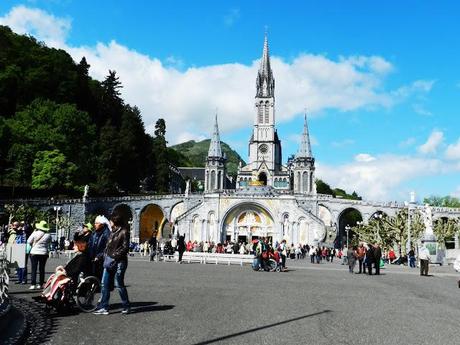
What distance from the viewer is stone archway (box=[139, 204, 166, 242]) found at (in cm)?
6331

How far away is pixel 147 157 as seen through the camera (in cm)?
6844

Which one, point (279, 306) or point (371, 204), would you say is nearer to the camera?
point (279, 306)

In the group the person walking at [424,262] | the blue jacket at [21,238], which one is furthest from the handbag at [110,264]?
the person walking at [424,262]

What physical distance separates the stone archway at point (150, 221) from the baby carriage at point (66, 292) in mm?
54893

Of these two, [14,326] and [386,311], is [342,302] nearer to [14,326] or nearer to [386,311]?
[386,311]

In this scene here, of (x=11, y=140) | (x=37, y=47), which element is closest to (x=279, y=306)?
(x=11, y=140)

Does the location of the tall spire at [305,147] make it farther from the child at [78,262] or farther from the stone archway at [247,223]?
the child at [78,262]

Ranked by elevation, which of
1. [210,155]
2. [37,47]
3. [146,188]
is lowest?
[146,188]

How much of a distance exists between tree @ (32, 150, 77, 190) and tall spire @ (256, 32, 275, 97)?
49.2 meters

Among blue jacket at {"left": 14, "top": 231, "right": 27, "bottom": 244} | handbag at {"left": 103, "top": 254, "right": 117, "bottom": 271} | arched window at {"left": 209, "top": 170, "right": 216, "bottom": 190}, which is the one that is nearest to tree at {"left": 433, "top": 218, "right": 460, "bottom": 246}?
arched window at {"left": 209, "top": 170, "right": 216, "bottom": 190}

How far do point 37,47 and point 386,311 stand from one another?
5941cm

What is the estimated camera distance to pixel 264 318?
771 centimetres

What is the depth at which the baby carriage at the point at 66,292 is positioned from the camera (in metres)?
7.59

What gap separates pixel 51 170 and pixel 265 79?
53139mm
